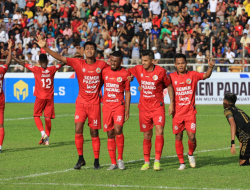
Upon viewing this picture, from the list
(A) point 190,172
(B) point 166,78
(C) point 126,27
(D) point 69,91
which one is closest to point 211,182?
(A) point 190,172

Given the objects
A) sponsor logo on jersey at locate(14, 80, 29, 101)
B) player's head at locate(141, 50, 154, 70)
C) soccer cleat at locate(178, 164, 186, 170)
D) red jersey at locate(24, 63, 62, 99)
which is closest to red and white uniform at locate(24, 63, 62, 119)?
red jersey at locate(24, 63, 62, 99)

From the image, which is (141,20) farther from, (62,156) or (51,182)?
(51,182)

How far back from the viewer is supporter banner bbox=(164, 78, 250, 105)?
2075cm

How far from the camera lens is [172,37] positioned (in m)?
24.4

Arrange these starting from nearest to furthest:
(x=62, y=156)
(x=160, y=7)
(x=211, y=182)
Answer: (x=211, y=182)
(x=62, y=156)
(x=160, y=7)

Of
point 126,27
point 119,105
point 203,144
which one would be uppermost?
point 126,27

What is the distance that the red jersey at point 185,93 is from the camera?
8.26 m

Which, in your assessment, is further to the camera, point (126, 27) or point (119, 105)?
point (126, 27)

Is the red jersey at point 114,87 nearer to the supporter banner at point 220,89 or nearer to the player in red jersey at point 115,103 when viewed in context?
the player in red jersey at point 115,103

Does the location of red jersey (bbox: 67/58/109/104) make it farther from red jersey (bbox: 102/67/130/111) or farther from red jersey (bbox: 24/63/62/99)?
red jersey (bbox: 24/63/62/99)

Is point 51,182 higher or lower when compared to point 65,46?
lower

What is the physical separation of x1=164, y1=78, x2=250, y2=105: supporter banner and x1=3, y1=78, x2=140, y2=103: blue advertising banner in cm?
330

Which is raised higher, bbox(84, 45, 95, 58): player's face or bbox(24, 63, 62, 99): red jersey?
bbox(84, 45, 95, 58): player's face

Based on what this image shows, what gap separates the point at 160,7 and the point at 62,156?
19.4 m
